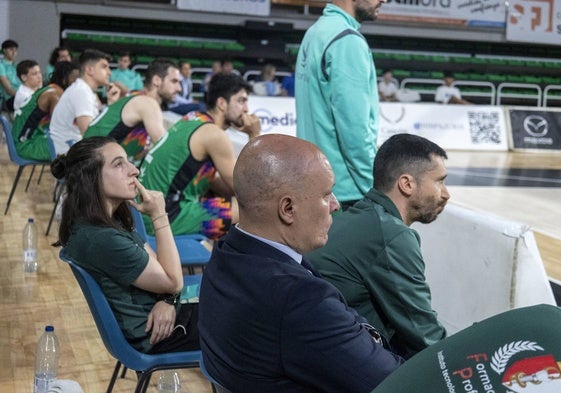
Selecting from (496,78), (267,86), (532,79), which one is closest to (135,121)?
(267,86)

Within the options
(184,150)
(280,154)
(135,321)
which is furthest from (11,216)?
(280,154)

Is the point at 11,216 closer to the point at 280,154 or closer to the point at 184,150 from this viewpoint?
the point at 184,150

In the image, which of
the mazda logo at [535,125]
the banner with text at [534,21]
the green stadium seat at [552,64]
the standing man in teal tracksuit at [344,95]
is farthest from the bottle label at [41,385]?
the green stadium seat at [552,64]

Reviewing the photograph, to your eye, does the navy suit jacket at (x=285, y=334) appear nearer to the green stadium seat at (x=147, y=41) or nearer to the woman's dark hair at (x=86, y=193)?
the woman's dark hair at (x=86, y=193)

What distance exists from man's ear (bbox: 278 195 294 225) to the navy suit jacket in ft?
0.22

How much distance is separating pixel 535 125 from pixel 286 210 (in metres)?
13.1

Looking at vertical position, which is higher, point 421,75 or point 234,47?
point 234,47

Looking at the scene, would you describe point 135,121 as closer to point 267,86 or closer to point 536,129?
point 536,129

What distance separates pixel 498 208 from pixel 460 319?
14.2ft

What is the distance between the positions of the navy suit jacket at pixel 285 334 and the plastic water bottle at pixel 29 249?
4360 millimetres

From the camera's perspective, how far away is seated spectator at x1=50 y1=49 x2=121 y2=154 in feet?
22.9

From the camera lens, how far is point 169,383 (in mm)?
3705

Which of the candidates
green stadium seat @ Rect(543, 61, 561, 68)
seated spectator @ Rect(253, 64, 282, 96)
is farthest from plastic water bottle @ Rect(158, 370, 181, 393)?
green stadium seat @ Rect(543, 61, 561, 68)

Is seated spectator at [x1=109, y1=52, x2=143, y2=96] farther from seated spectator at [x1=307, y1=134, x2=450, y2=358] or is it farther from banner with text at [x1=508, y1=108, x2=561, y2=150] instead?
seated spectator at [x1=307, y1=134, x2=450, y2=358]
